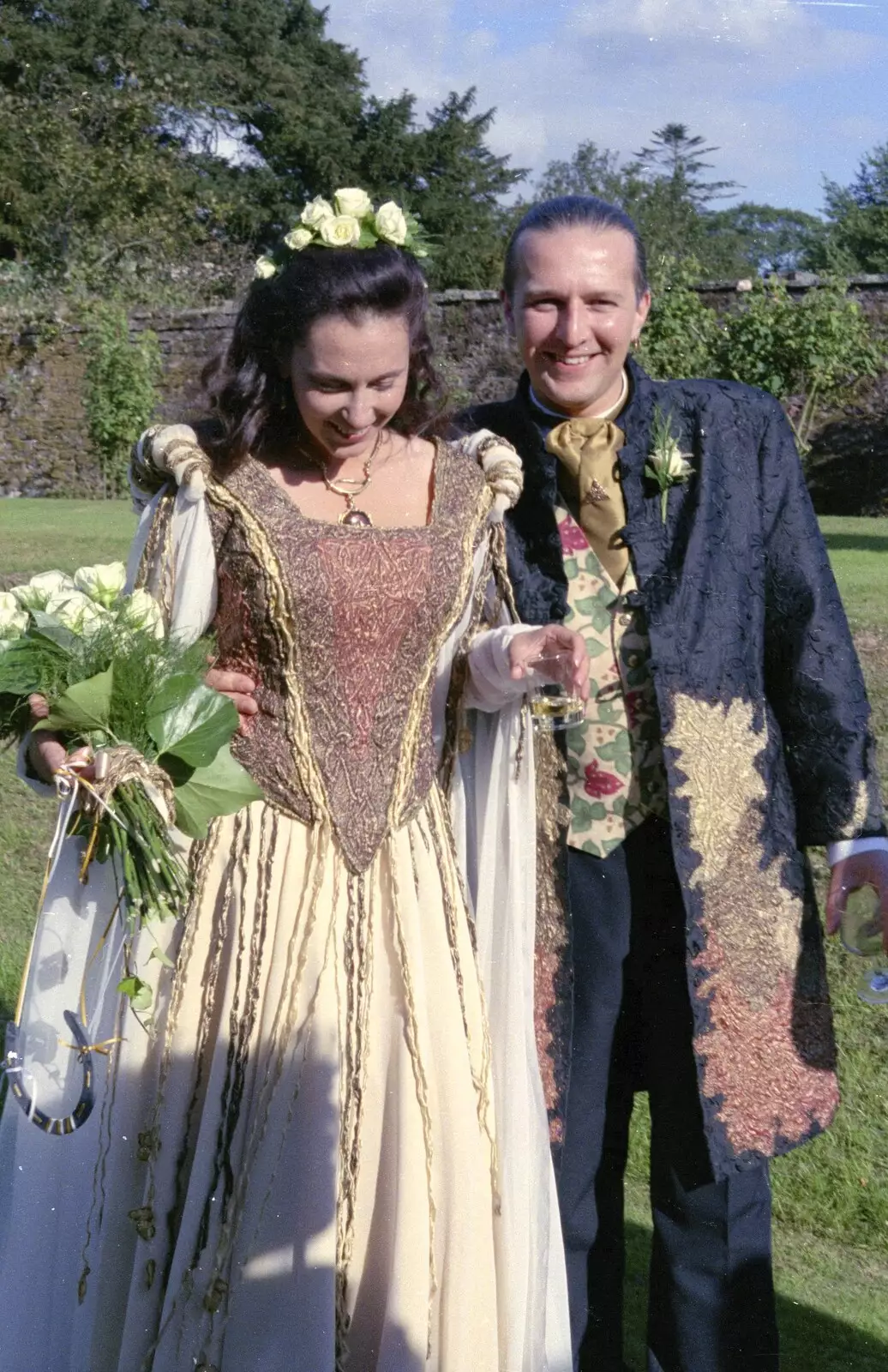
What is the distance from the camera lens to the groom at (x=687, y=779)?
265cm

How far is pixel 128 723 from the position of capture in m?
2.32

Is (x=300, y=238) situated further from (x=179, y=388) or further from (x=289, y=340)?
(x=179, y=388)

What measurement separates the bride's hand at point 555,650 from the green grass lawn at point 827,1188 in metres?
1.69

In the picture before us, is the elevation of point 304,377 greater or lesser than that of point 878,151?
lesser

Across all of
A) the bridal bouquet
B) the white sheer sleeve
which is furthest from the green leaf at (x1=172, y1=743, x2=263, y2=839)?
the white sheer sleeve

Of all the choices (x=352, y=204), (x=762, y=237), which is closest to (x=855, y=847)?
(x=352, y=204)

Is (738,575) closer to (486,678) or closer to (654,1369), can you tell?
(486,678)

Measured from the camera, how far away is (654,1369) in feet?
9.31

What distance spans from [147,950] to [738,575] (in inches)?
45.8

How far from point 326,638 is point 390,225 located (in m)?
0.69

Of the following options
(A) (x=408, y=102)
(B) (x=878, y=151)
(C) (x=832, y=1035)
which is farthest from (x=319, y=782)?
(A) (x=408, y=102)

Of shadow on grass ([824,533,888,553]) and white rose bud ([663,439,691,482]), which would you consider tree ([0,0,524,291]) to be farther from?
white rose bud ([663,439,691,482])

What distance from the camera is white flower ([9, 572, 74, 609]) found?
2.42 m

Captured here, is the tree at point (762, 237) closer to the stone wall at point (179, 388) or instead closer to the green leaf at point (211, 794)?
the stone wall at point (179, 388)
